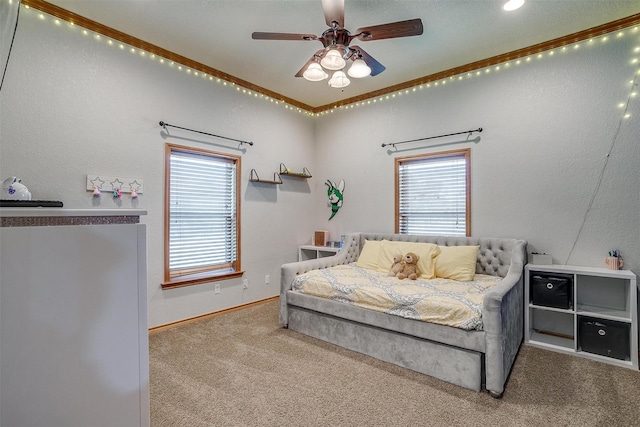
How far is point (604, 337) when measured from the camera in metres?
2.60

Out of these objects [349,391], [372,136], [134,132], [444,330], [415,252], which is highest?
[372,136]

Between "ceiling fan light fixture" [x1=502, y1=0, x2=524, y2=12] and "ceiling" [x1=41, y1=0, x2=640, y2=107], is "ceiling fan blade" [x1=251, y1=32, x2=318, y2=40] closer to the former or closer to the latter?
"ceiling" [x1=41, y1=0, x2=640, y2=107]

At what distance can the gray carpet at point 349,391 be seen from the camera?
1.89 m

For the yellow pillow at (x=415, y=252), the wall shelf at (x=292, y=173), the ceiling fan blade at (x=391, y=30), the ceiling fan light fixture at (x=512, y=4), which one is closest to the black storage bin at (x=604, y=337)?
the yellow pillow at (x=415, y=252)

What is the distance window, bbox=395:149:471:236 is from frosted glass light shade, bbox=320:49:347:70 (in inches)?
80.9

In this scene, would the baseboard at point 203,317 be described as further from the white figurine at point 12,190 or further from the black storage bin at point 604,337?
the black storage bin at point 604,337

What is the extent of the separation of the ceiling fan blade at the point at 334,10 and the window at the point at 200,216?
2.25 meters

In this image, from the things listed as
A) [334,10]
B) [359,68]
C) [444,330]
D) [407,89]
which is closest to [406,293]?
[444,330]

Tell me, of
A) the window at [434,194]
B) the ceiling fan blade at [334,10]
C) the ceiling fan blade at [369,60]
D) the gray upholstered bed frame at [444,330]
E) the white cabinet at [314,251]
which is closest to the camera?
the ceiling fan blade at [334,10]

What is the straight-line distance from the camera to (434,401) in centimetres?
206

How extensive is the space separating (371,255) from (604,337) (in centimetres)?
223

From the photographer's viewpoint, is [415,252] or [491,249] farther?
[415,252]

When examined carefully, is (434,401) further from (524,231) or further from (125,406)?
(524,231)

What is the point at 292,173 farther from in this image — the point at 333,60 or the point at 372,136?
the point at 333,60
